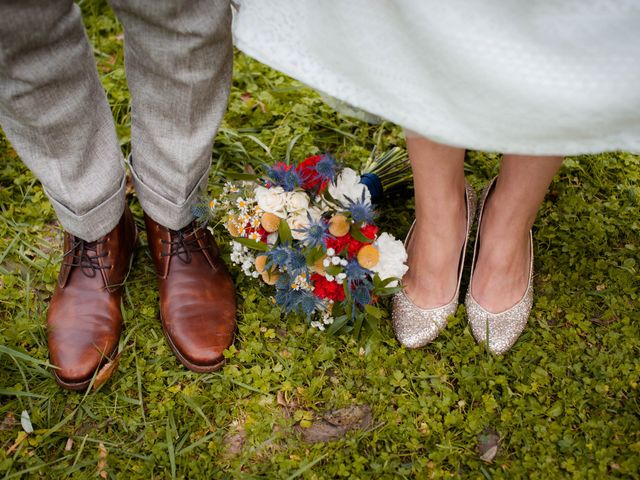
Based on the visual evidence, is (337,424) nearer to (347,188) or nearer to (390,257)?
A: (390,257)

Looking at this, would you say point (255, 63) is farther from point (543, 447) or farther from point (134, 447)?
point (543, 447)

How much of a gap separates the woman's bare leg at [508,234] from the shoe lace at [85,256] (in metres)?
1.25

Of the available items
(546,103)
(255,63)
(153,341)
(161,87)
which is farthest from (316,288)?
(255,63)

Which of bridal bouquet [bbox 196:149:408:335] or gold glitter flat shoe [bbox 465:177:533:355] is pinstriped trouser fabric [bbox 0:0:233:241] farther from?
gold glitter flat shoe [bbox 465:177:533:355]

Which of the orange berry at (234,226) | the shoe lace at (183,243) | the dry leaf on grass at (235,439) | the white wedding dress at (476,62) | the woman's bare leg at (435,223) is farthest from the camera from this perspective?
the shoe lace at (183,243)

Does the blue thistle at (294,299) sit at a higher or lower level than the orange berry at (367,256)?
lower

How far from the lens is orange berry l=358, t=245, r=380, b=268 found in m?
1.70

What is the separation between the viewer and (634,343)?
6.14ft

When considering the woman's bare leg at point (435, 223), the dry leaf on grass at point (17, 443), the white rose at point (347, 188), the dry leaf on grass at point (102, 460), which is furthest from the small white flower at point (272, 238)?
the dry leaf on grass at point (17, 443)

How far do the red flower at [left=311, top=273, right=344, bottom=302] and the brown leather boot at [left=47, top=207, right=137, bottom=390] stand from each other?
0.69m

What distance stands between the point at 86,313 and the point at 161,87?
0.81 metres

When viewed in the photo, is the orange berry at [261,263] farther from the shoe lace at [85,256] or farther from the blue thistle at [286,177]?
the shoe lace at [85,256]

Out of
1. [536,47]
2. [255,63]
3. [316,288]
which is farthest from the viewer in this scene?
[255,63]

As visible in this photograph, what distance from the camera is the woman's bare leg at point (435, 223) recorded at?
1612 mm
